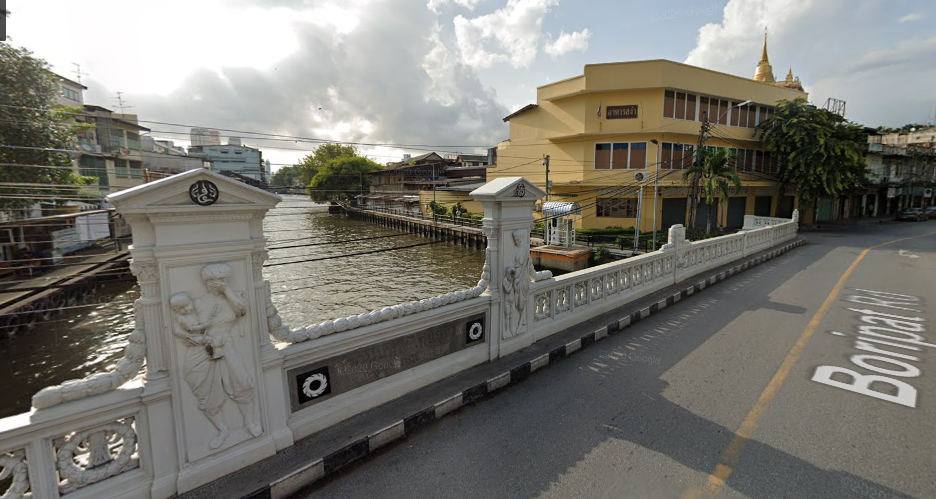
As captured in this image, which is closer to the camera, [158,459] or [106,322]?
[158,459]

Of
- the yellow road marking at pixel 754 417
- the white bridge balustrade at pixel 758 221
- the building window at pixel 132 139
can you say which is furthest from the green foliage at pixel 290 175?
the yellow road marking at pixel 754 417

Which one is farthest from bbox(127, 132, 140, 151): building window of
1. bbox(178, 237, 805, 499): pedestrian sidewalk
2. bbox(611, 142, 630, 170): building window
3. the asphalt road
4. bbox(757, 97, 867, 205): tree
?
bbox(757, 97, 867, 205): tree

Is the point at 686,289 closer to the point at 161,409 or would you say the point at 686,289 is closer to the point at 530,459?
the point at 530,459

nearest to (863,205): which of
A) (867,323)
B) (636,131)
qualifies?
(636,131)

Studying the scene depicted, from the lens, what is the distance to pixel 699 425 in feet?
14.1

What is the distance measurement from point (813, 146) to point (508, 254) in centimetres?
3040

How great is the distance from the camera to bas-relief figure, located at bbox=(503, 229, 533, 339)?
18.4 ft

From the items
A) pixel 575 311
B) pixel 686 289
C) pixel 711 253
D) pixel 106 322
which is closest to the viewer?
pixel 575 311

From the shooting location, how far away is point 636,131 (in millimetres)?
24109

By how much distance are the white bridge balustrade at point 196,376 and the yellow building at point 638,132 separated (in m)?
21.6

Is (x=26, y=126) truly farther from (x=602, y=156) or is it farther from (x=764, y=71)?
(x=764, y=71)

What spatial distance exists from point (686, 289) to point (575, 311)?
3.98 m

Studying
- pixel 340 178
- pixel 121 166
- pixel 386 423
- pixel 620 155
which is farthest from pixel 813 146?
pixel 121 166

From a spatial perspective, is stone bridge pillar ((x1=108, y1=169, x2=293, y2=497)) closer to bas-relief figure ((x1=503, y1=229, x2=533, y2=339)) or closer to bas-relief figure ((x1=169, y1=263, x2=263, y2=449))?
bas-relief figure ((x1=169, y1=263, x2=263, y2=449))
